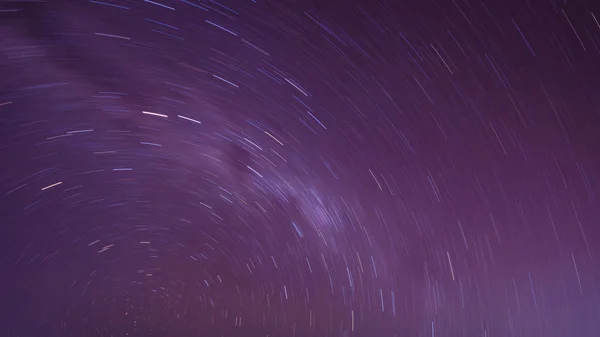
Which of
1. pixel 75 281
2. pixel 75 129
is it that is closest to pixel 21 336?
pixel 75 281

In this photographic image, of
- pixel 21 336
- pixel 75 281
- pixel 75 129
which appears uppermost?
pixel 75 129

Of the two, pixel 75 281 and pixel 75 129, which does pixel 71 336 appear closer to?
pixel 75 281

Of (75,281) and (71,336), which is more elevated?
(75,281)

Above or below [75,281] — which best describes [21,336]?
below

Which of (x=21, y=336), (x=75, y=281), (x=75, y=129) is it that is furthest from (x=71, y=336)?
(x=75, y=129)

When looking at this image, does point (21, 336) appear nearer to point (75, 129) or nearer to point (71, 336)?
point (71, 336)

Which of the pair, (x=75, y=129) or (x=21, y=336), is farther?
(x=21, y=336)

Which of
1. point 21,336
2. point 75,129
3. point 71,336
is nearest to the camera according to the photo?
point 75,129

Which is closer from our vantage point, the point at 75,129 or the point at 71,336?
the point at 75,129

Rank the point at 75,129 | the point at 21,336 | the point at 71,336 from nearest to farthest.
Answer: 1. the point at 75,129
2. the point at 21,336
3. the point at 71,336
